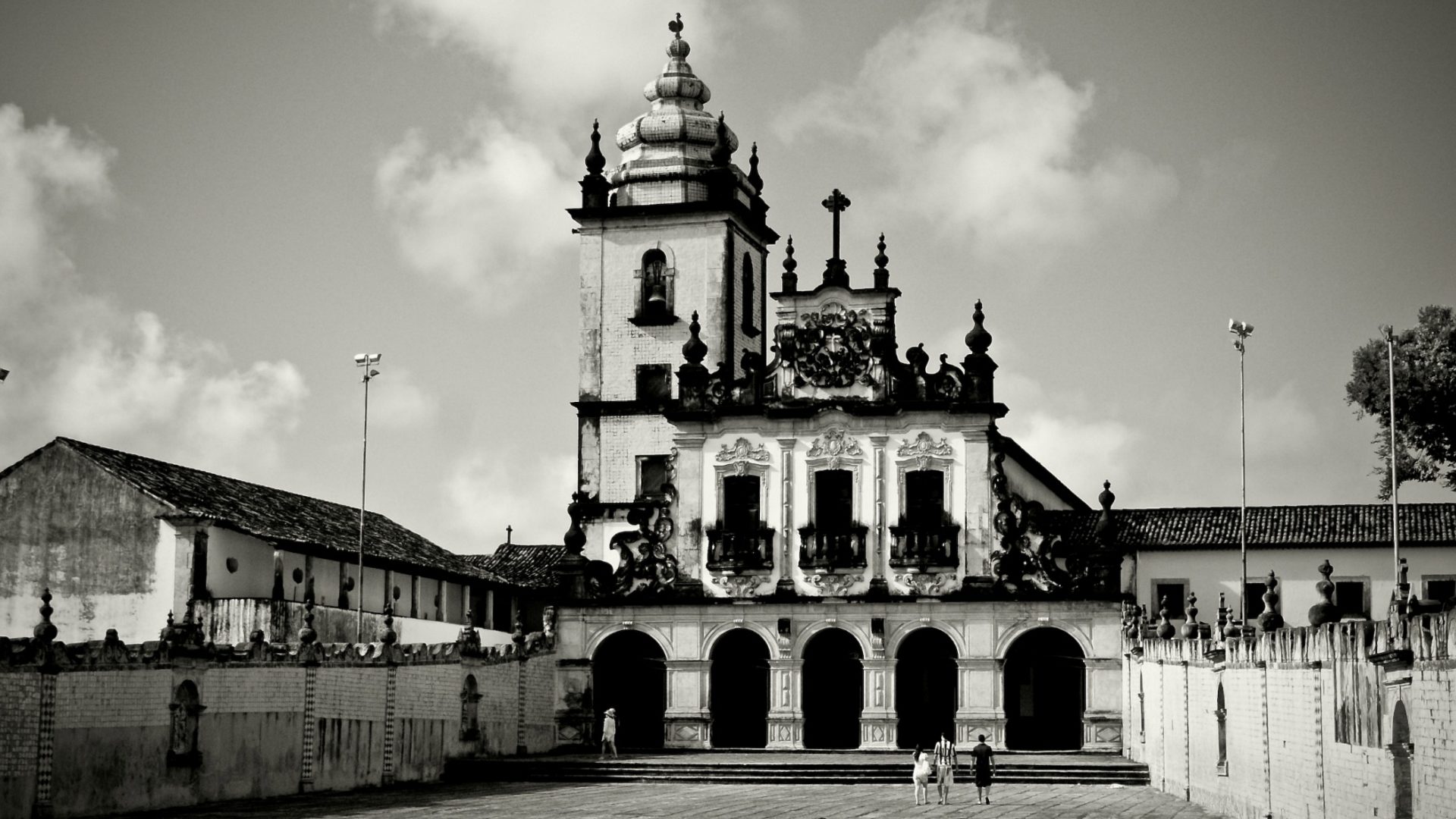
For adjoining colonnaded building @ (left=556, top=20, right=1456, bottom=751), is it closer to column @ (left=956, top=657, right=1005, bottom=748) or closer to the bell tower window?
column @ (left=956, top=657, right=1005, bottom=748)

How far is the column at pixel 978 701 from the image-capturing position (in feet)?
174

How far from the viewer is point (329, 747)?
42562 mm

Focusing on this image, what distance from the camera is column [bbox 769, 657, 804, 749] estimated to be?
5394 cm

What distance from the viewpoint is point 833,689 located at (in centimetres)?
5488

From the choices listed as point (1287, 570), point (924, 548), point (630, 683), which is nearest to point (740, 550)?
point (630, 683)

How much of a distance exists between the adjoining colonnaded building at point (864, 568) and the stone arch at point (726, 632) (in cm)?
5

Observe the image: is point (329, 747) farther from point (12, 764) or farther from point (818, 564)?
point (818, 564)

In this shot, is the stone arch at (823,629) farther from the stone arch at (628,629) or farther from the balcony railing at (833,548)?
the stone arch at (628,629)

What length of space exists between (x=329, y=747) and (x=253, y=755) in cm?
303

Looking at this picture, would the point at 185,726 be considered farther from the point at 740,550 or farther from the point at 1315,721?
the point at 740,550

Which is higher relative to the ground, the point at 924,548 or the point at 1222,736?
the point at 924,548

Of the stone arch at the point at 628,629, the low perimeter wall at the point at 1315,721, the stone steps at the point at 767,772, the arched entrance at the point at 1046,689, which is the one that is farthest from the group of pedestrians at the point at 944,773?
the stone arch at the point at 628,629

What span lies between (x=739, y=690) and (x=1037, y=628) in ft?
25.9

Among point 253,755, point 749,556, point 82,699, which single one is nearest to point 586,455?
point 749,556
